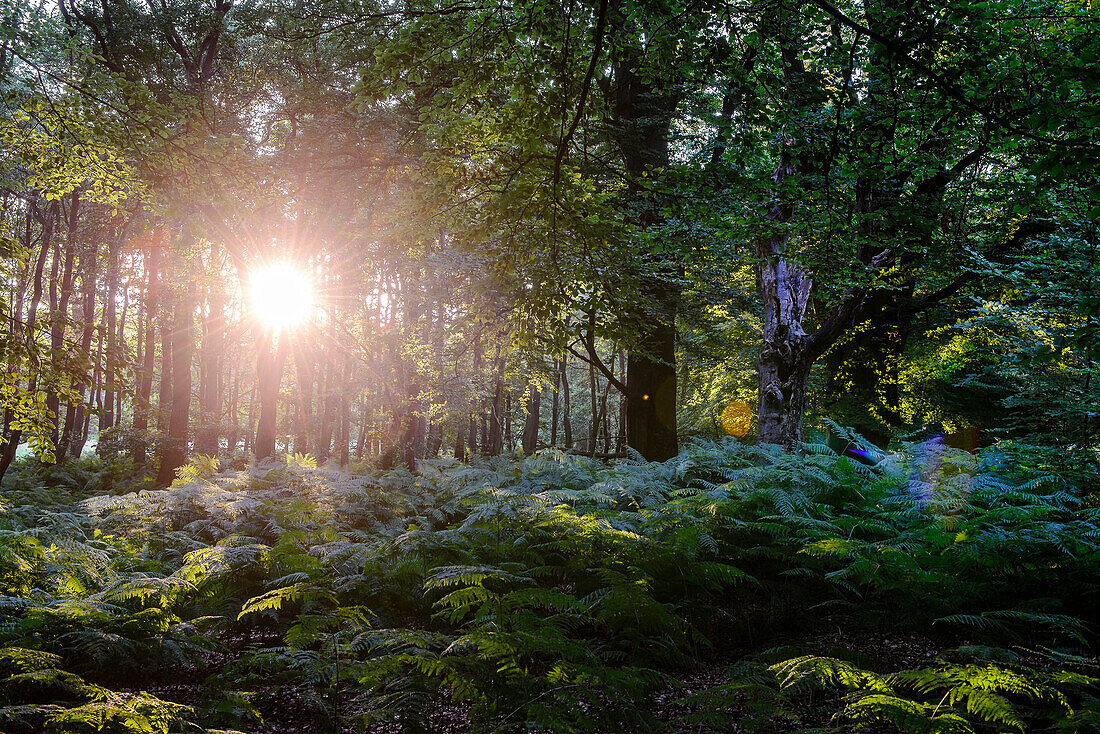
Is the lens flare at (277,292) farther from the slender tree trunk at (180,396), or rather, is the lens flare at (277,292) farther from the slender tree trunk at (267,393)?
the slender tree trunk at (180,396)

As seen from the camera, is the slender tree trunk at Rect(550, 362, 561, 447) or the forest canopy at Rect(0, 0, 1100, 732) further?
the slender tree trunk at Rect(550, 362, 561, 447)

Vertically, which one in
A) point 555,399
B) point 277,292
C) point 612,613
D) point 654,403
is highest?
point 277,292

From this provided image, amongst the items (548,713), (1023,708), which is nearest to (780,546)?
(1023,708)

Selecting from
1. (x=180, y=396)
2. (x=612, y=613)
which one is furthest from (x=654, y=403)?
(x=180, y=396)

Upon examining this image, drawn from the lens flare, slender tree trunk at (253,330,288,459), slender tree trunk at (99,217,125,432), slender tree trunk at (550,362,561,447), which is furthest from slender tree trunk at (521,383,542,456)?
slender tree trunk at (99,217,125,432)

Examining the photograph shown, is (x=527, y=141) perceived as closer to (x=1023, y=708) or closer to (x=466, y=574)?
(x=466, y=574)

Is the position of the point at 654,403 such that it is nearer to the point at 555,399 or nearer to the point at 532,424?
the point at 532,424

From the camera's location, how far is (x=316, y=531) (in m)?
6.47

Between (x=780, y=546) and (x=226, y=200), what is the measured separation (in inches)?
264

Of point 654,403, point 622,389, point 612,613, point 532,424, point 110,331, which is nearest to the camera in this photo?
point 612,613

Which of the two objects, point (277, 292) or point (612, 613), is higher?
point (277, 292)

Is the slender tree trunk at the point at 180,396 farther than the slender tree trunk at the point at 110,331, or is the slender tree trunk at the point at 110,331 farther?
the slender tree trunk at the point at 180,396

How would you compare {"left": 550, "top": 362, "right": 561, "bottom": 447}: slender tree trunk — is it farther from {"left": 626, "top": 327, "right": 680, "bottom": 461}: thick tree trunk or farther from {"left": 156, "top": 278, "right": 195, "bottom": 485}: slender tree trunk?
{"left": 156, "top": 278, "right": 195, "bottom": 485}: slender tree trunk

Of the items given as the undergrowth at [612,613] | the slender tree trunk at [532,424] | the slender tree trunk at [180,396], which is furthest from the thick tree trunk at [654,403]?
the slender tree trunk at [532,424]
